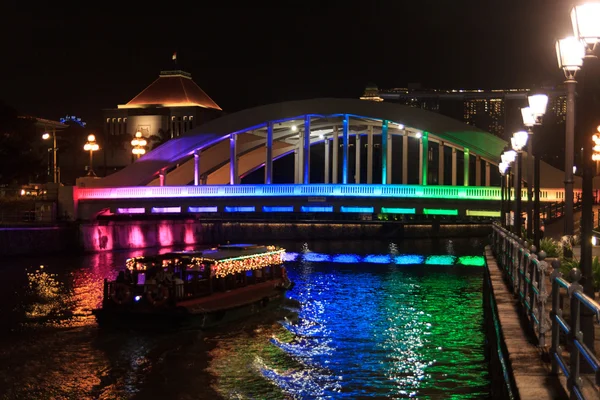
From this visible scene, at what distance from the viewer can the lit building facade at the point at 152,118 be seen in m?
110

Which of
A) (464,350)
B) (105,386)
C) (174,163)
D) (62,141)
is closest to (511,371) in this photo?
(105,386)

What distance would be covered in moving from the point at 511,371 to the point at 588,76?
373 centimetres

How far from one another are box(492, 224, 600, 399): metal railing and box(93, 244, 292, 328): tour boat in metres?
10.4

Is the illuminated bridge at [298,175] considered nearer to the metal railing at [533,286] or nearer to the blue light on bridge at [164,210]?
the blue light on bridge at [164,210]

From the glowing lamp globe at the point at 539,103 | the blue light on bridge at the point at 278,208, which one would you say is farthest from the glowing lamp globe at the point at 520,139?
the blue light on bridge at the point at 278,208

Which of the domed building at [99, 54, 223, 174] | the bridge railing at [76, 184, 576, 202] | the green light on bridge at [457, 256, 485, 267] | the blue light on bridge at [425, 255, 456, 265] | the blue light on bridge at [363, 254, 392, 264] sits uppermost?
the domed building at [99, 54, 223, 174]

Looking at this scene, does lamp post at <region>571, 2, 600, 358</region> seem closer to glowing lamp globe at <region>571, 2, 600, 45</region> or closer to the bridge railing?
glowing lamp globe at <region>571, 2, 600, 45</region>

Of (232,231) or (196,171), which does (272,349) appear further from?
(232,231)

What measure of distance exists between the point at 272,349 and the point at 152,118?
9206 centimetres

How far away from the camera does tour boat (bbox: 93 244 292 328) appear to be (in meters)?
24.5

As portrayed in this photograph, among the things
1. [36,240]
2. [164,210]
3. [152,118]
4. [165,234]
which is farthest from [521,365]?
[152,118]

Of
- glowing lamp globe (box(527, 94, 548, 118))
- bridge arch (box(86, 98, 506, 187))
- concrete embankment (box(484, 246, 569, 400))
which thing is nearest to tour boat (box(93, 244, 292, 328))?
glowing lamp globe (box(527, 94, 548, 118))

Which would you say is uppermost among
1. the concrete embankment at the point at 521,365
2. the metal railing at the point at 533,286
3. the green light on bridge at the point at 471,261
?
the metal railing at the point at 533,286

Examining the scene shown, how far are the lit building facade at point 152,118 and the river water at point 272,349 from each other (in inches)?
2857
